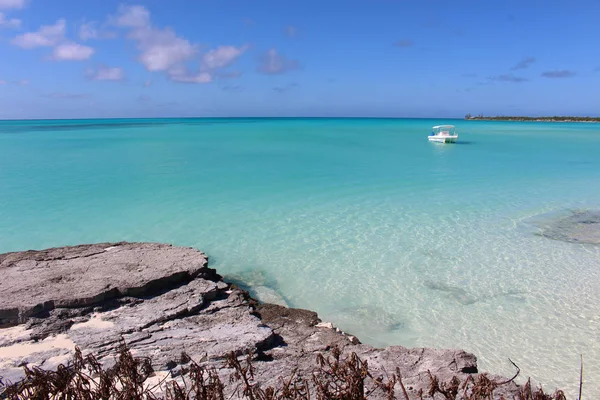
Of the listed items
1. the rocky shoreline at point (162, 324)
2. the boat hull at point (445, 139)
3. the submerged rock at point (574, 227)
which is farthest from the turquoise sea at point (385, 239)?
the boat hull at point (445, 139)

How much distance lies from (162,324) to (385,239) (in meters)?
5.33

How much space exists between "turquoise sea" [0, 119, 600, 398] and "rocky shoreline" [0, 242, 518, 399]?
108 cm

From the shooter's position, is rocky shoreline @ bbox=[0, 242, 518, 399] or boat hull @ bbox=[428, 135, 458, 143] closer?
rocky shoreline @ bbox=[0, 242, 518, 399]

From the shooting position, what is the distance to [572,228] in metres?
9.38

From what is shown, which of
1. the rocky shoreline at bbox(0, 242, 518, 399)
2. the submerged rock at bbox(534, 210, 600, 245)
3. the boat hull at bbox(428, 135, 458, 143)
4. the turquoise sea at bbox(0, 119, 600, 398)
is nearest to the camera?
the rocky shoreline at bbox(0, 242, 518, 399)

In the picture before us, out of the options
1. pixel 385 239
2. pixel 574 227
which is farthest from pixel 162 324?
pixel 574 227

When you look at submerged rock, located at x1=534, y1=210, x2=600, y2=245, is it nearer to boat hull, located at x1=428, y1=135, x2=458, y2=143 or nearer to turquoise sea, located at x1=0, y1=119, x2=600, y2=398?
turquoise sea, located at x1=0, y1=119, x2=600, y2=398

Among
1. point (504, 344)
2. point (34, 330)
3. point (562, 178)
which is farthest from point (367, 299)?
point (562, 178)

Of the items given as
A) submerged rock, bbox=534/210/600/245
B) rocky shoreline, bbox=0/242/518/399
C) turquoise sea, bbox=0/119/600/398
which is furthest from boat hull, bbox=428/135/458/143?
rocky shoreline, bbox=0/242/518/399

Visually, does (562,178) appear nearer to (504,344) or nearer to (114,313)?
(504,344)

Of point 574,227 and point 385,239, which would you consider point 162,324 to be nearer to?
point 385,239

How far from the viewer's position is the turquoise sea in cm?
543

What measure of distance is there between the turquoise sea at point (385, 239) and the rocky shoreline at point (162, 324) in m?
1.08

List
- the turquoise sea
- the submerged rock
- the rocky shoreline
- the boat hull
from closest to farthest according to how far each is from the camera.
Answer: the rocky shoreline, the turquoise sea, the submerged rock, the boat hull
